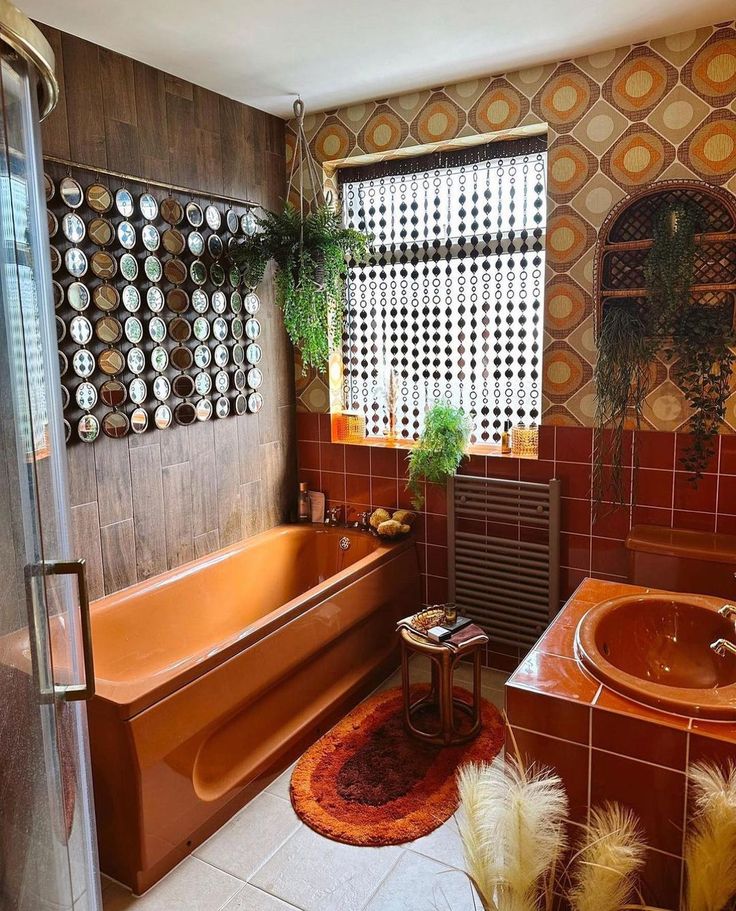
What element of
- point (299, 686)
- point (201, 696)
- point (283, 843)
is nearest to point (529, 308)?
point (299, 686)

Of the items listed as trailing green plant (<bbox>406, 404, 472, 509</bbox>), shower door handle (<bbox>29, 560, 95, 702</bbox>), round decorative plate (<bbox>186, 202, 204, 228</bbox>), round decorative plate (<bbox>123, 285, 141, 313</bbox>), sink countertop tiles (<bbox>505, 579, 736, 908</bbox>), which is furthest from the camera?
trailing green plant (<bbox>406, 404, 472, 509</bbox>)

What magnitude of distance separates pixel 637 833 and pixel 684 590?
4.43ft

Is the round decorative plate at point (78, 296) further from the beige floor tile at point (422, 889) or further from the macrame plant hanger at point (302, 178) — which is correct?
the beige floor tile at point (422, 889)

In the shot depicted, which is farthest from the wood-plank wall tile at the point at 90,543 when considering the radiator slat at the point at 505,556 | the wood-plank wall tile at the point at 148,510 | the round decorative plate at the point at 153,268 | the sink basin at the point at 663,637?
the sink basin at the point at 663,637

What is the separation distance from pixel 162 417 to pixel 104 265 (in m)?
0.70

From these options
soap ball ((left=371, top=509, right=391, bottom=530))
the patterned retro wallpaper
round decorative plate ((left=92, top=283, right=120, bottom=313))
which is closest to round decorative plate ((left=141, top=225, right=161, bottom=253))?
round decorative plate ((left=92, top=283, right=120, bottom=313))

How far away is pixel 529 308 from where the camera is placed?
3.50 m

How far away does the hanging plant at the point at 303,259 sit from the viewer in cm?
348

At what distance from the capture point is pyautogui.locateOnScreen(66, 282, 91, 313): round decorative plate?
109 inches

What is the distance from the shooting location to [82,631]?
1.48m

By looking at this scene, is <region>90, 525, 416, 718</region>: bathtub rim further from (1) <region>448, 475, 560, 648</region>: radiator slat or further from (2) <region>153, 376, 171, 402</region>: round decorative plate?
(2) <region>153, 376, 171, 402</region>: round decorative plate

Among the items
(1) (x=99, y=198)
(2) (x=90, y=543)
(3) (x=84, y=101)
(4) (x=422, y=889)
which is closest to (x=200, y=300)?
(1) (x=99, y=198)

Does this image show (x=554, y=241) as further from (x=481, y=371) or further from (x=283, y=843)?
(x=283, y=843)

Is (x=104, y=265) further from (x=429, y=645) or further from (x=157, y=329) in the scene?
(x=429, y=645)
